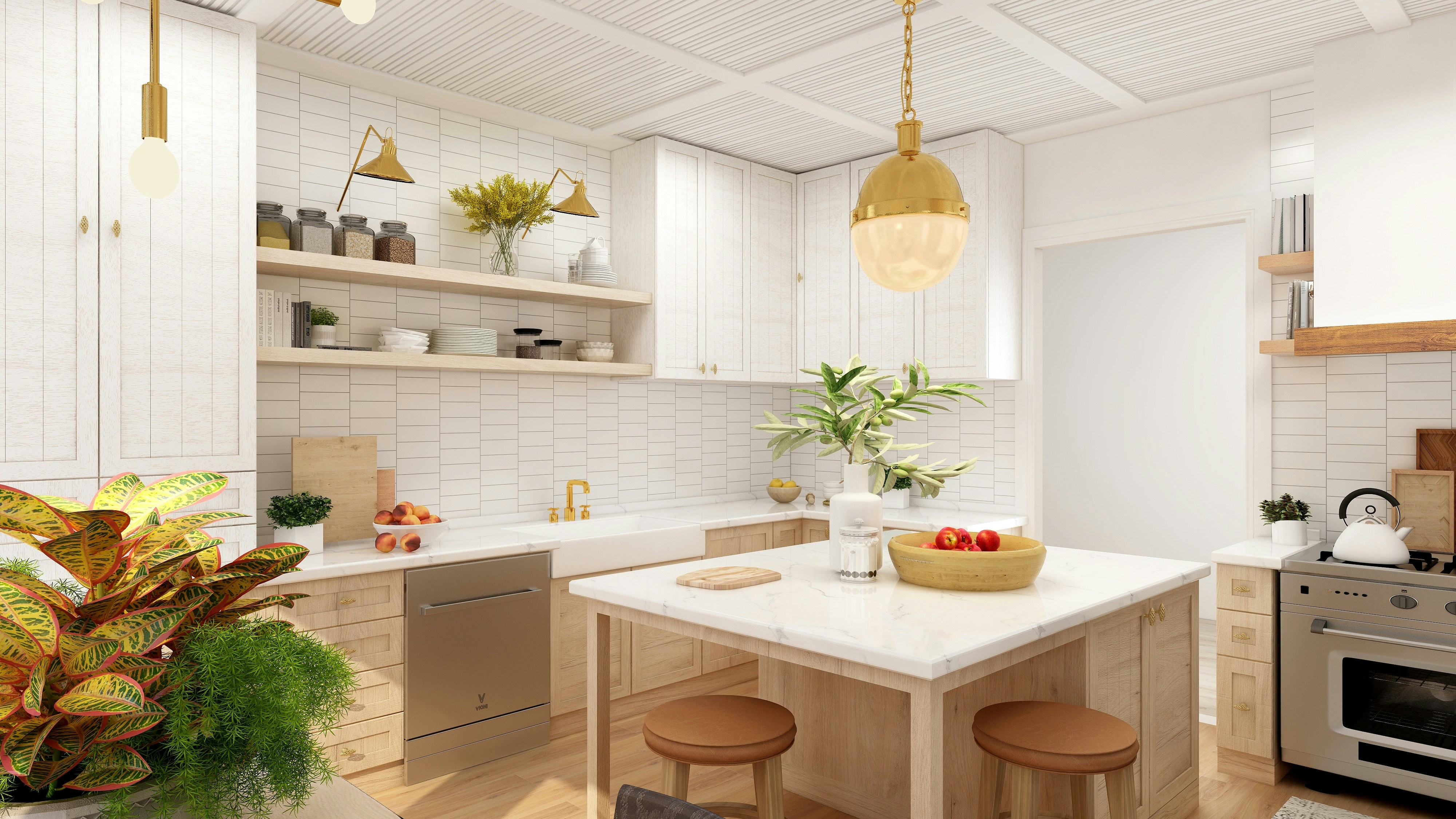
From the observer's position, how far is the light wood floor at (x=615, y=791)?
3.17 meters

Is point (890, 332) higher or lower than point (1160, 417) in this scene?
Answer: higher

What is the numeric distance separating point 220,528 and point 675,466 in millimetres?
2695

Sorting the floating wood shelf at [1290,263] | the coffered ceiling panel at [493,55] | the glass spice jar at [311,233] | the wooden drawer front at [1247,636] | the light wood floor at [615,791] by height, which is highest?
the coffered ceiling panel at [493,55]

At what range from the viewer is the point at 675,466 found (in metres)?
5.36

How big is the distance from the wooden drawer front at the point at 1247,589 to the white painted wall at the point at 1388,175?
1048mm

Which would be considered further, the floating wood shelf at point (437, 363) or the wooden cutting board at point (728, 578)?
the floating wood shelf at point (437, 363)

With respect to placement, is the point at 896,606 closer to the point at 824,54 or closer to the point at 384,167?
the point at 824,54

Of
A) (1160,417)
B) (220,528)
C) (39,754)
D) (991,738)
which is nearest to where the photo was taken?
(39,754)

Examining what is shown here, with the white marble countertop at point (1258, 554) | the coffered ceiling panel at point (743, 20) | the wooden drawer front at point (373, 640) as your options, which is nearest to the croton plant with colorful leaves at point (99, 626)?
the wooden drawer front at point (373, 640)

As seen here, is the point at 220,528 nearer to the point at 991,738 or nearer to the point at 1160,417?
the point at 991,738

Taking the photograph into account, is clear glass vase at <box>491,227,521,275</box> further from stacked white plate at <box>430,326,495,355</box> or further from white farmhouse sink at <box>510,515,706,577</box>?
white farmhouse sink at <box>510,515,706,577</box>

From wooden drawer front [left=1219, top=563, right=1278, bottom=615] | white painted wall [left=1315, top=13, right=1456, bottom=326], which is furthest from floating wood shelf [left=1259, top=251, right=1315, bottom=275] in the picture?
wooden drawer front [left=1219, top=563, right=1278, bottom=615]

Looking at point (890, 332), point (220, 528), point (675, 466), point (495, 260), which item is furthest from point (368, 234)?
point (890, 332)

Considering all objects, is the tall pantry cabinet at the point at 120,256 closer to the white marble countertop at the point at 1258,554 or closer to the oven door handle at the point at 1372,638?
the white marble countertop at the point at 1258,554
